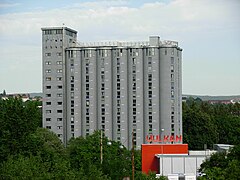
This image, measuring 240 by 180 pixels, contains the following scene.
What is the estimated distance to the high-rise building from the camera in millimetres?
38500

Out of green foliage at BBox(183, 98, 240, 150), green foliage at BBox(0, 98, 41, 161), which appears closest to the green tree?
green foliage at BBox(183, 98, 240, 150)

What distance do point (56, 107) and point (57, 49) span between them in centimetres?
381

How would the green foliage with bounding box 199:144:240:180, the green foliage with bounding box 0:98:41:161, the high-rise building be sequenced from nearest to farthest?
the green foliage with bounding box 199:144:240:180
the green foliage with bounding box 0:98:41:161
the high-rise building

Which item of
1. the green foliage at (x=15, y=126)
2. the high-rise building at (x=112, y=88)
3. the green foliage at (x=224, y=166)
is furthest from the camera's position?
the high-rise building at (x=112, y=88)

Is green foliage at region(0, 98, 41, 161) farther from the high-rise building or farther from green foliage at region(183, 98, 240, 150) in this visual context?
green foliage at region(183, 98, 240, 150)

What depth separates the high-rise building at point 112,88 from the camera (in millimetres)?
38500

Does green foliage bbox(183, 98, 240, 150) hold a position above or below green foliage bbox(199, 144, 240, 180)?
below

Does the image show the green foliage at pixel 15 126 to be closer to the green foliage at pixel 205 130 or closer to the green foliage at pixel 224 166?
the green foliage at pixel 224 166

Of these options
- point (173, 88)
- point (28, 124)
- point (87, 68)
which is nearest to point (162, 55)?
point (173, 88)

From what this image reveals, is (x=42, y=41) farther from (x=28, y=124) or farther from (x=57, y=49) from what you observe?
(x=28, y=124)

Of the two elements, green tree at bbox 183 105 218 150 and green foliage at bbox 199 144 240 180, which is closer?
green foliage at bbox 199 144 240 180

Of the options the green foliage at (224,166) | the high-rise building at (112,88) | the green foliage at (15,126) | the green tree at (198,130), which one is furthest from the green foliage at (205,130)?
the green foliage at (15,126)

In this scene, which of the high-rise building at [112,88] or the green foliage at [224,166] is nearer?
the green foliage at [224,166]

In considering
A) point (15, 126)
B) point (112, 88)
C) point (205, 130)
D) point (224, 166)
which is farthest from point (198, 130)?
point (15, 126)
